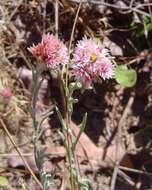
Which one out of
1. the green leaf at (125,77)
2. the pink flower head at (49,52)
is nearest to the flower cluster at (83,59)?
the pink flower head at (49,52)

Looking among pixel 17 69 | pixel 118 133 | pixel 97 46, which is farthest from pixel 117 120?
pixel 97 46

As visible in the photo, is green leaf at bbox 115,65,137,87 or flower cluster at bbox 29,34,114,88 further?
green leaf at bbox 115,65,137,87

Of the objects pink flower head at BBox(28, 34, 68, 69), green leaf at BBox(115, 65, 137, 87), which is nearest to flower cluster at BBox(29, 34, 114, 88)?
pink flower head at BBox(28, 34, 68, 69)

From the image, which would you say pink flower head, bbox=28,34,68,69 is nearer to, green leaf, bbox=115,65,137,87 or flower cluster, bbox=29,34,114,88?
flower cluster, bbox=29,34,114,88

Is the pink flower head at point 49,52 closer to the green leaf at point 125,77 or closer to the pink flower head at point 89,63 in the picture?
the pink flower head at point 89,63

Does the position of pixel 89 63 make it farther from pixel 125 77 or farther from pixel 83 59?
pixel 125 77

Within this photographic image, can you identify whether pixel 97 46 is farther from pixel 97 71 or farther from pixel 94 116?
pixel 94 116

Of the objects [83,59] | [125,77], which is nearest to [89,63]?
[83,59]
